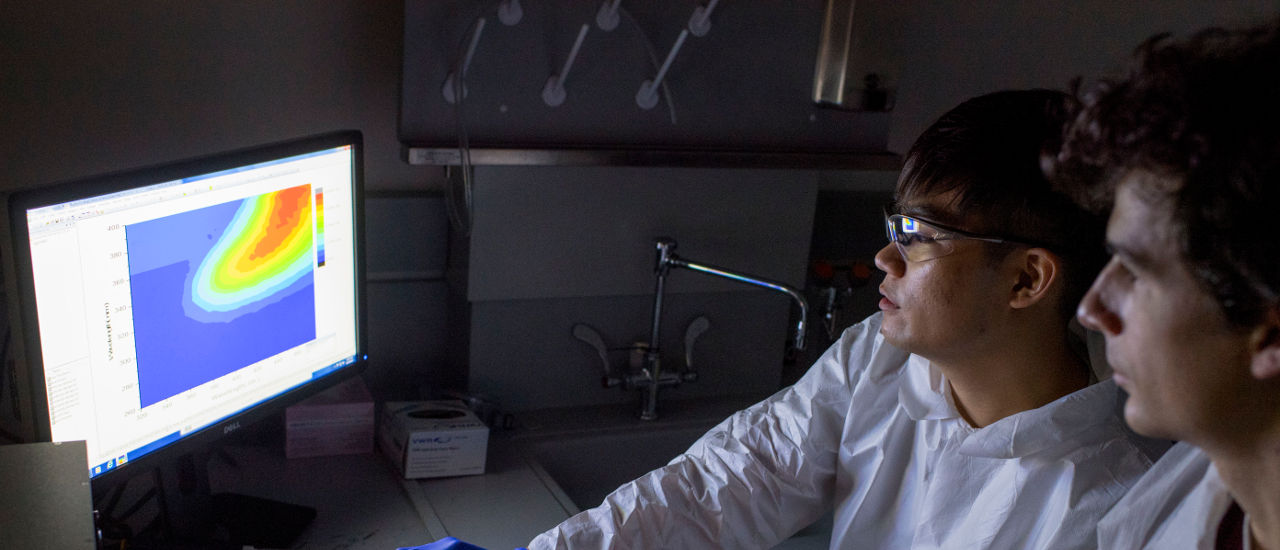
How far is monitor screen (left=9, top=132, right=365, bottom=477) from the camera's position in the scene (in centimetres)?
106

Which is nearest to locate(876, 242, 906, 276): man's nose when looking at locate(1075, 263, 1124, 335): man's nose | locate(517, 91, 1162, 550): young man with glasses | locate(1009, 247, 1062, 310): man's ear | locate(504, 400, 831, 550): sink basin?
locate(517, 91, 1162, 550): young man with glasses

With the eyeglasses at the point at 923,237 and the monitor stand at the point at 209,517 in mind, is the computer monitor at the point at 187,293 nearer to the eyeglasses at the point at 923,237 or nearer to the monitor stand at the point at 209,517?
the monitor stand at the point at 209,517

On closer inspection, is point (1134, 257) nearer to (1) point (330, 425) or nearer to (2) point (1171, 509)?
(2) point (1171, 509)

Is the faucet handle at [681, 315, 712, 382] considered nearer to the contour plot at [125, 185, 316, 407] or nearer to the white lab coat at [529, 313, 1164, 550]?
the white lab coat at [529, 313, 1164, 550]

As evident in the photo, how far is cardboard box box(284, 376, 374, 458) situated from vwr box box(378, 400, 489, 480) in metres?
0.03

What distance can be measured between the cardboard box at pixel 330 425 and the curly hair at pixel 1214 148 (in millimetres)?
1145

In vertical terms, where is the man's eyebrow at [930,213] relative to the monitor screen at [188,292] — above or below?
above

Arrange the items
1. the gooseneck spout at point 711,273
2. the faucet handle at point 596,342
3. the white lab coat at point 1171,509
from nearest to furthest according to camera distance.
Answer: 1. the white lab coat at point 1171,509
2. the gooseneck spout at point 711,273
3. the faucet handle at point 596,342

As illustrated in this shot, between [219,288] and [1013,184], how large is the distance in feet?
2.99

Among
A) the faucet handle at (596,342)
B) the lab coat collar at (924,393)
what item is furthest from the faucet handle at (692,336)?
the lab coat collar at (924,393)

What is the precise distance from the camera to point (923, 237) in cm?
119

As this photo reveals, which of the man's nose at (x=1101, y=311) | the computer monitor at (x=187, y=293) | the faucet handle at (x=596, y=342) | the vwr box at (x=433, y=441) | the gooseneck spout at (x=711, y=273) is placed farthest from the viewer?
the faucet handle at (x=596, y=342)

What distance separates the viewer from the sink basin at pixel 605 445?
1694 millimetres

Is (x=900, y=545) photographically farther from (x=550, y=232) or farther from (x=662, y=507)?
(x=550, y=232)
